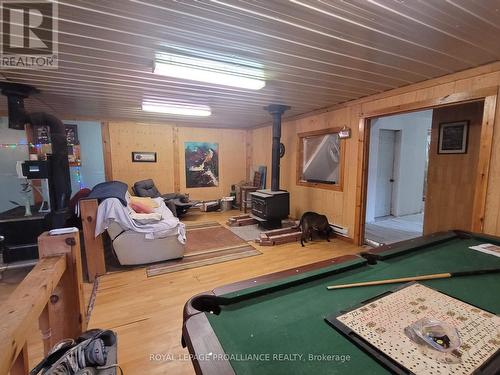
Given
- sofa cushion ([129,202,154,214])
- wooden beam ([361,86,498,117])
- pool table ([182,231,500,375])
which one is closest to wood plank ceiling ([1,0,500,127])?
wooden beam ([361,86,498,117])

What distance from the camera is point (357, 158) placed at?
4105 millimetres

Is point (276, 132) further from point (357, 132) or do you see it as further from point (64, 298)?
point (64, 298)

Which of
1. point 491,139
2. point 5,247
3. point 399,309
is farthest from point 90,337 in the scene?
point 491,139

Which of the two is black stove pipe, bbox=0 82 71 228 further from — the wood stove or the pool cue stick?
the pool cue stick

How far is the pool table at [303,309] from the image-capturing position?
838 millimetres

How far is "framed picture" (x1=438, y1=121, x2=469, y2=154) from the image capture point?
11.7ft

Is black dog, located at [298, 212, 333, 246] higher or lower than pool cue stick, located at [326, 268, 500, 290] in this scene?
lower

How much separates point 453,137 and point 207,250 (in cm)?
431

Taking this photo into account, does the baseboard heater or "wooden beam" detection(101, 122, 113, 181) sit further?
"wooden beam" detection(101, 122, 113, 181)

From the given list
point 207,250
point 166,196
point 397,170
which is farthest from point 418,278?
point 166,196

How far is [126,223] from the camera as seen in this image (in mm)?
3217

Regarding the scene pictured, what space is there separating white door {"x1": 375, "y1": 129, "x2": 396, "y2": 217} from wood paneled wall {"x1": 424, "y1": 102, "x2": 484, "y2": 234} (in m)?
1.81

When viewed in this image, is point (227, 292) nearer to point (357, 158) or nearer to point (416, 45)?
point (416, 45)

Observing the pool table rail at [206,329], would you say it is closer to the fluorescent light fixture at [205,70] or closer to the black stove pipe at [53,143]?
the fluorescent light fixture at [205,70]
